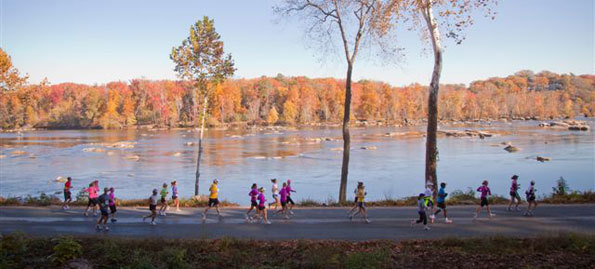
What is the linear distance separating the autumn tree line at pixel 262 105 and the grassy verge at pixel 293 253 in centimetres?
10430

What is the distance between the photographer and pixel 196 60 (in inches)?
982

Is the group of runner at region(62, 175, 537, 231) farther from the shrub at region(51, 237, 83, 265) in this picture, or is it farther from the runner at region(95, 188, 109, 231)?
the shrub at region(51, 237, 83, 265)

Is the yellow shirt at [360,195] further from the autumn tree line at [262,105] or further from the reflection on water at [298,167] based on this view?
Result: the autumn tree line at [262,105]

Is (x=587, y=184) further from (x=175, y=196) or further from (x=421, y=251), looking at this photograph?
(x=175, y=196)

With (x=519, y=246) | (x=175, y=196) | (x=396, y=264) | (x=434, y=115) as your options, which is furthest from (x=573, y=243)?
(x=175, y=196)

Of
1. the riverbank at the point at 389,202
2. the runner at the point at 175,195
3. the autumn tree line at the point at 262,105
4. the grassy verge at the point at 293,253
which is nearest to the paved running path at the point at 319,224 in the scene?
the runner at the point at 175,195

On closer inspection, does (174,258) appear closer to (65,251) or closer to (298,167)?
(65,251)

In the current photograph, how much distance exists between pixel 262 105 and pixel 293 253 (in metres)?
141

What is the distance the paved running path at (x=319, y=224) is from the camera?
13.5 meters

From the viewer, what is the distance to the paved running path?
1348 centimetres

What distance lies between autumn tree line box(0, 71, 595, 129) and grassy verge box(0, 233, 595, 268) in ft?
342

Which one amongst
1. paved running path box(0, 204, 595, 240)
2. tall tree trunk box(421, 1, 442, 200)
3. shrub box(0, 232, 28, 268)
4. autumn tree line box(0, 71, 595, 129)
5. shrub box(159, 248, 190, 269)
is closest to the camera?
shrub box(159, 248, 190, 269)

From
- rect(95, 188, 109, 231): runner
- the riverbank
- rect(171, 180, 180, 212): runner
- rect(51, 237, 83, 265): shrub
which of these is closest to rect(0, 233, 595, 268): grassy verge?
rect(51, 237, 83, 265): shrub

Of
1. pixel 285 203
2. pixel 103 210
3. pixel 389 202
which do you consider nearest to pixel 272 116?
pixel 389 202
